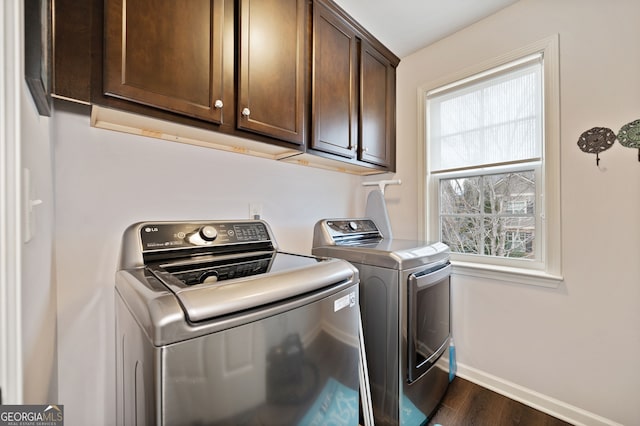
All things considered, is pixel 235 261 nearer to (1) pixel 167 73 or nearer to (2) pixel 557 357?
(1) pixel 167 73

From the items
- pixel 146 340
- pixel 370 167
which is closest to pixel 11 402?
pixel 146 340

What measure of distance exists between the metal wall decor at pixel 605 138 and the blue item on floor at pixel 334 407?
1.76m

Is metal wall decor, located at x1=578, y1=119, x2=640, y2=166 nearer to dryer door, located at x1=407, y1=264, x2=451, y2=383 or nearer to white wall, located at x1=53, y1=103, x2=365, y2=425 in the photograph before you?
dryer door, located at x1=407, y1=264, x2=451, y2=383

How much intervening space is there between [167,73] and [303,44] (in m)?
0.80

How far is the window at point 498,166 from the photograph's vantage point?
5.22ft

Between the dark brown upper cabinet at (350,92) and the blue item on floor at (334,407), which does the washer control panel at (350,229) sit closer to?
the dark brown upper cabinet at (350,92)

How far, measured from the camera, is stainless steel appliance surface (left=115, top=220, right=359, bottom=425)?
620mm

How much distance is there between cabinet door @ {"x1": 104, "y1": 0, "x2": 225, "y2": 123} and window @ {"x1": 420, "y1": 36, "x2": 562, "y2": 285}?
1.66 meters

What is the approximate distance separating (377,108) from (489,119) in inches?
31.7

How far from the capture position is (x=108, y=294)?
Answer: 111cm

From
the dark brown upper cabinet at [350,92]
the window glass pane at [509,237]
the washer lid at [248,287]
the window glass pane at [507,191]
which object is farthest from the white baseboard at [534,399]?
the dark brown upper cabinet at [350,92]

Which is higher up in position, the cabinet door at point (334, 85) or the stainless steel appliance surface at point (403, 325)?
the cabinet door at point (334, 85)

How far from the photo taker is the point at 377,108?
6.80ft

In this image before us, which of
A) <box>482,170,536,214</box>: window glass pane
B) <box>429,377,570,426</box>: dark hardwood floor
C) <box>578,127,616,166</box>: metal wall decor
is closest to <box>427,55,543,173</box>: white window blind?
<box>482,170,536,214</box>: window glass pane
